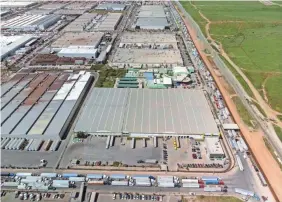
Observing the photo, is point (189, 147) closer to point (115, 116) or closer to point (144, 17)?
point (115, 116)

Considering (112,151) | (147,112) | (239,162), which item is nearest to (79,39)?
(147,112)

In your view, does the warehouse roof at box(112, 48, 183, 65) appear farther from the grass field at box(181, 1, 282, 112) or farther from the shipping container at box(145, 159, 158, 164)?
the shipping container at box(145, 159, 158, 164)

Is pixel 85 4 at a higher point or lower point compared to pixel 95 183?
higher

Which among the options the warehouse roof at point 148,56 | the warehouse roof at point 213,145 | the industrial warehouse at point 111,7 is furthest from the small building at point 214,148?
the industrial warehouse at point 111,7

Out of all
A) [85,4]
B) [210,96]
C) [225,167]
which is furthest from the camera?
[85,4]

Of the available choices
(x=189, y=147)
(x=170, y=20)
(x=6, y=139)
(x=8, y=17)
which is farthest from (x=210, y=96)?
(x=8, y=17)
